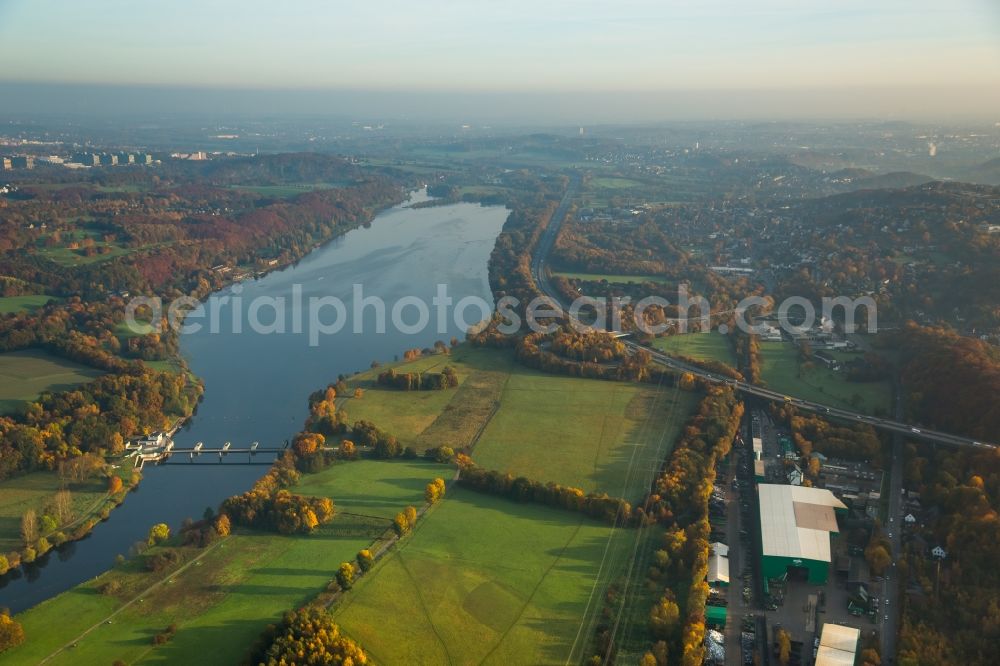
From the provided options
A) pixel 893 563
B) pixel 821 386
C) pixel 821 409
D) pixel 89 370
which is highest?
pixel 821 386

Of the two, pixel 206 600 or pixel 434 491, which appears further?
pixel 434 491

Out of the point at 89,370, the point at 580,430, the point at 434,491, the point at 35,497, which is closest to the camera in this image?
the point at 434,491

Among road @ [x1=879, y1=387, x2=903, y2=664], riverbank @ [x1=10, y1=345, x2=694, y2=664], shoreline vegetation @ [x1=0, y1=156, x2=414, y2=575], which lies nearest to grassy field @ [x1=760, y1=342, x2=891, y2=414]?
road @ [x1=879, y1=387, x2=903, y2=664]

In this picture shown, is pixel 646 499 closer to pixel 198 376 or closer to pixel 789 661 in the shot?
pixel 789 661

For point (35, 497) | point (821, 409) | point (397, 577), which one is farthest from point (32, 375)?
point (821, 409)

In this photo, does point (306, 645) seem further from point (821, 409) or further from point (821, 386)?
point (821, 386)

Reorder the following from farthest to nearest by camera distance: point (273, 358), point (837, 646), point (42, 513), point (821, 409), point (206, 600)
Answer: point (273, 358)
point (821, 409)
point (42, 513)
point (206, 600)
point (837, 646)

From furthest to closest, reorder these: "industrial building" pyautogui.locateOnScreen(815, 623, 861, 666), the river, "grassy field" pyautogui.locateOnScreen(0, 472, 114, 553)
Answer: the river → "grassy field" pyautogui.locateOnScreen(0, 472, 114, 553) → "industrial building" pyautogui.locateOnScreen(815, 623, 861, 666)

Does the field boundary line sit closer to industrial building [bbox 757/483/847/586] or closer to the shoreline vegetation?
the shoreline vegetation

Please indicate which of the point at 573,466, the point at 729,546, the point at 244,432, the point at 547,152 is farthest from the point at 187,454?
the point at 547,152
